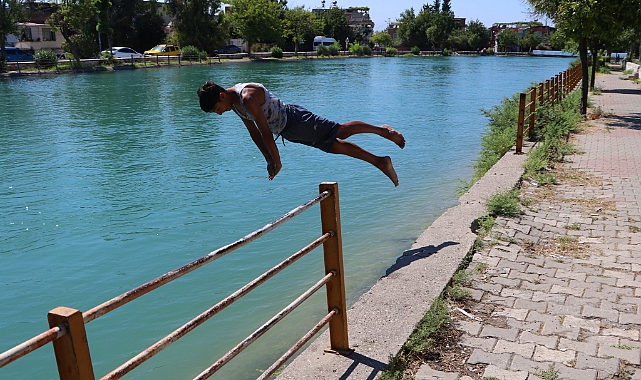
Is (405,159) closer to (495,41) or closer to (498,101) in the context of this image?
(498,101)

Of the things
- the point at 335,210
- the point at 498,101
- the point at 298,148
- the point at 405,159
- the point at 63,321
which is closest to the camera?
the point at 63,321

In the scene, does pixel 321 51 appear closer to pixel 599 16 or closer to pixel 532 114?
pixel 599 16

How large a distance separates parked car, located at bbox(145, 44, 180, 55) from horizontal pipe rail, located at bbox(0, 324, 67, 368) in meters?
61.7

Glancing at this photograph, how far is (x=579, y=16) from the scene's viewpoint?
13.7 m

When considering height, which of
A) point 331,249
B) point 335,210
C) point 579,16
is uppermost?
point 579,16

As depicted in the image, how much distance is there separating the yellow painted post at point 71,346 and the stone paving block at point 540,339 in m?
2.99

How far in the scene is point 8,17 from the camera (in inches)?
1773

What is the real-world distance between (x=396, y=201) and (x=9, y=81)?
120 ft

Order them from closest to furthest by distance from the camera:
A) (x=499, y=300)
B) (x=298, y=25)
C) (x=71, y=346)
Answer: (x=71, y=346), (x=499, y=300), (x=298, y=25)

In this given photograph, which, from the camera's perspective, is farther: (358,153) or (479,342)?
(358,153)

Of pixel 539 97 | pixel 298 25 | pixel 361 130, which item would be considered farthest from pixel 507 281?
pixel 298 25

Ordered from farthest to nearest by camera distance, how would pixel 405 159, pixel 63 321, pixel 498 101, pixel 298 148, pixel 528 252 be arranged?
pixel 498 101, pixel 298 148, pixel 405 159, pixel 528 252, pixel 63 321

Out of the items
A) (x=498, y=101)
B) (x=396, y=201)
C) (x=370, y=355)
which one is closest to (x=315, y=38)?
(x=498, y=101)

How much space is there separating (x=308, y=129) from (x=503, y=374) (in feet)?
9.24
